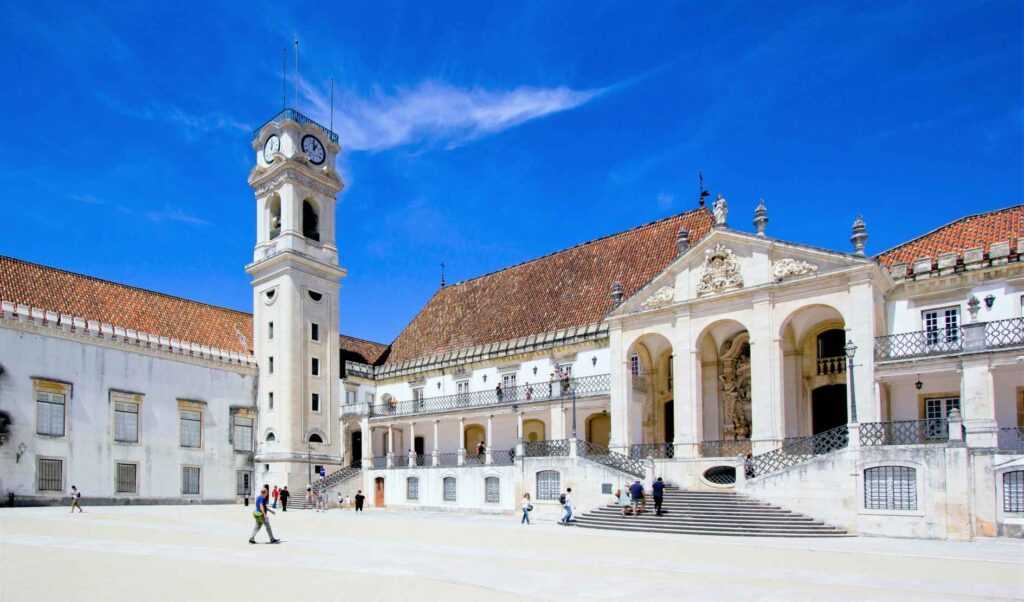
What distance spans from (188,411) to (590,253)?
67.3 ft

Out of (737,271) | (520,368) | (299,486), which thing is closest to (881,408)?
(737,271)

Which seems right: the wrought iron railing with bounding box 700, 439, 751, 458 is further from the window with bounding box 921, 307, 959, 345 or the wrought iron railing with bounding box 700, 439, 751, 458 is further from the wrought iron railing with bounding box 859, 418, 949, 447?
the window with bounding box 921, 307, 959, 345

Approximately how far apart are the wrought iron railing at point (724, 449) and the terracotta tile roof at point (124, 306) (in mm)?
25900

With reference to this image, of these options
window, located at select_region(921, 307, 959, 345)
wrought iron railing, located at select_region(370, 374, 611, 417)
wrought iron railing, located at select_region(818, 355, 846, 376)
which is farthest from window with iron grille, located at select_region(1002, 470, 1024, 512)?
wrought iron railing, located at select_region(370, 374, 611, 417)

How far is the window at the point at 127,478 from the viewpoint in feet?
115

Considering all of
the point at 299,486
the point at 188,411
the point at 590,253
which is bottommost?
the point at 299,486

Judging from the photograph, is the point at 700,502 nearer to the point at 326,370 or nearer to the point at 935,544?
the point at 935,544

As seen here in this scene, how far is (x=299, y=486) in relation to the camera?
3881cm

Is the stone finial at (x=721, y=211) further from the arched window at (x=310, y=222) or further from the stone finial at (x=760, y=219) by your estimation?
the arched window at (x=310, y=222)

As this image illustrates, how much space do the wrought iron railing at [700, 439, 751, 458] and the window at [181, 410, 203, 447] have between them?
24.5 meters

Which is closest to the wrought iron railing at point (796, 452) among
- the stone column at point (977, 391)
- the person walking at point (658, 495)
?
the person walking at point (658, 495)

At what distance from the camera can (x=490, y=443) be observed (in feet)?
109

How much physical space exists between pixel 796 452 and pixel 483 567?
14.0m

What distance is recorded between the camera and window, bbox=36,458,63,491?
106 feet
